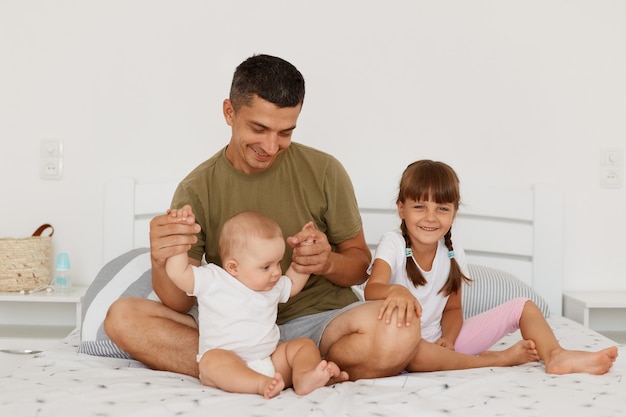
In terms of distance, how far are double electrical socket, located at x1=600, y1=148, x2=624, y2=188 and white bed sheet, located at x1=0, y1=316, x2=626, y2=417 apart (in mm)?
1250

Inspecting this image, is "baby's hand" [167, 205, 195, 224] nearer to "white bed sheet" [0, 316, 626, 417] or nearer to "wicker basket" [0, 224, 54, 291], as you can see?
"white bed sheet" [0, 316, 626, 417]

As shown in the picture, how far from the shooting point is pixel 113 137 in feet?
9.01

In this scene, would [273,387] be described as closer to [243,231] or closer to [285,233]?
[243,231]

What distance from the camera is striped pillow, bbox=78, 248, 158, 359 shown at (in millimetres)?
1869

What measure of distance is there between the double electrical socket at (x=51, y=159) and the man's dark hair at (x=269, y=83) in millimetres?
1213

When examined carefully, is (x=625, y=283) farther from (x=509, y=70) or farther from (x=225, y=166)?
(x=225, y=166)

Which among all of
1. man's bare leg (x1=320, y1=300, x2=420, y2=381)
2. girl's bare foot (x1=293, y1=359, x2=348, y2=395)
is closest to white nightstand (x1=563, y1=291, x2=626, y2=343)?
man's bare leg (x1=320, y1=300, x2=420, y2=381)

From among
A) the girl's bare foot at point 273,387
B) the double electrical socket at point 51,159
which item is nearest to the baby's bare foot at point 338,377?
the girl's bare foot at point 273,387

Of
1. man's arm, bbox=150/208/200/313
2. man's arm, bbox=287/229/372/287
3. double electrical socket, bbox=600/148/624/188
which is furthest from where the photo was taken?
double electrical socket, bbox=600/148/624/188

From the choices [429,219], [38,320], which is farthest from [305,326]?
[38,320]

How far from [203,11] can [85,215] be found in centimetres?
86

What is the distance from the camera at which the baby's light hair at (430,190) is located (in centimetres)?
188

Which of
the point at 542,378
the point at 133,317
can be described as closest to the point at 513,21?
the point at 542,378

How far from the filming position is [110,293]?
81.6 inches
